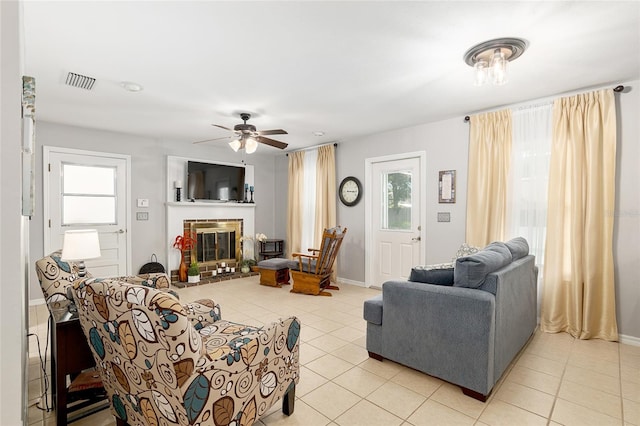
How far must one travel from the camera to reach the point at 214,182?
20.0 ft

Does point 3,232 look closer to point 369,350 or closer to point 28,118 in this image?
point 28,118

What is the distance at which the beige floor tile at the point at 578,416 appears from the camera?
195cm

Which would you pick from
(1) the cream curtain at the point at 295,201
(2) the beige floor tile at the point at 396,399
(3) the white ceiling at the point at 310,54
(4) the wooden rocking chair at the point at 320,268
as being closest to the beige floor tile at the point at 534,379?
(2) the beige floor tile at the point at 396,399

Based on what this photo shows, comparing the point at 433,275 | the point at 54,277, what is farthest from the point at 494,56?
the point at 54,277

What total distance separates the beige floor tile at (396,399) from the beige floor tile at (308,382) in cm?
40

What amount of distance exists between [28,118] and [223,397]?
1565 millimetres

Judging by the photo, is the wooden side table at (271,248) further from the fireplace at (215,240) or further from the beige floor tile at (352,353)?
the beige floor tile at (352,353)

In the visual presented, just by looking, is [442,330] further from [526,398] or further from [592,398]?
[592,398]

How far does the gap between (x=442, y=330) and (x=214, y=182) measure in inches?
197

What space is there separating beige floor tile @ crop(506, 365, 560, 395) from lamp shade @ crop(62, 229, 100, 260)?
10.8 ft

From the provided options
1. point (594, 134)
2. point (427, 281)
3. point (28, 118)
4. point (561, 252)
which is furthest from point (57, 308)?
point (594, 134)

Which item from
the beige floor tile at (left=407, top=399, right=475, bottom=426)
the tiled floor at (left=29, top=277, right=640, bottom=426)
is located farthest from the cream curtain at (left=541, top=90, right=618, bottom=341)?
the beige floor tile at (left=407, top=399, right=475, bottom=426)

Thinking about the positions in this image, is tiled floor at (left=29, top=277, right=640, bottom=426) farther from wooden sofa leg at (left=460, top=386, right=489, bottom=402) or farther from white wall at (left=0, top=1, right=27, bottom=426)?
white wall at (left=0, top=1, right=27, bottom=426)

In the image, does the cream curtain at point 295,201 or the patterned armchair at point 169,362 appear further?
the cream curtain at point 295,201
